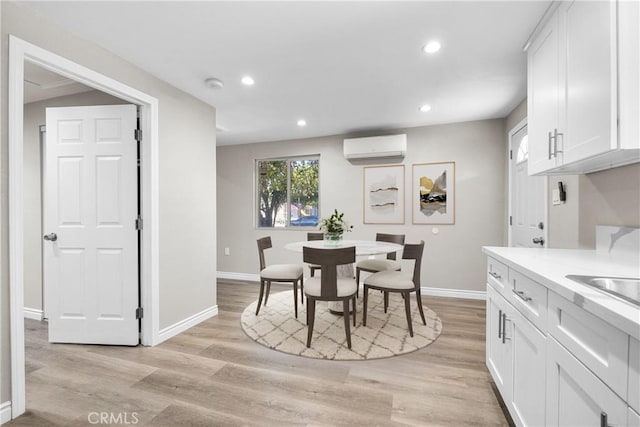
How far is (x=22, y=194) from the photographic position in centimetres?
161

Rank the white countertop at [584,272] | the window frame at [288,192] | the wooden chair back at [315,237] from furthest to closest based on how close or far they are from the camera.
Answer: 1. the window frame at [288,192]
2. the wooden chair back at [315,237]
3. the white countertop at [584,272]

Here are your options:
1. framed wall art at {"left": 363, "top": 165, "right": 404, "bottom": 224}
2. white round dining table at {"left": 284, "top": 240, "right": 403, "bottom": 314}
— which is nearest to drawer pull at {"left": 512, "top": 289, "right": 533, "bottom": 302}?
white round dining table at {"left": 284, "top": 240, "right": 403, "bottom": 314}

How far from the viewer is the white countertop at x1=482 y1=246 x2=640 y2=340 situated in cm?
68

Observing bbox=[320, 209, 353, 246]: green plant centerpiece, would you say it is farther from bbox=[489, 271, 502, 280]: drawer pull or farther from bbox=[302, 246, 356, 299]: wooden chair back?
bbox=[489, 271, 502, 280]: drawer pull

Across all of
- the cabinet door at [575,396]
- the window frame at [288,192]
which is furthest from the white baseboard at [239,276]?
the cabinet door at [575,396]

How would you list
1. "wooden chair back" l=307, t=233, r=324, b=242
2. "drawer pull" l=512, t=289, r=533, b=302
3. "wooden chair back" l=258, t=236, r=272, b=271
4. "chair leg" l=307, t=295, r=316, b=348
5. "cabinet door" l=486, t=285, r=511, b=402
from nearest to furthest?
1. "drawer pull" l=512, t=289, r=533, b=302
2. "cabinet door" l=486, t=285, r=511, b=402
3. "chair leg" l=307, t=295, r=316, b=348
4. "wooden chair back" l=258, t=236, r=272, b=271
5. "wooden chair back" l=307, t=233, r=324, b=242

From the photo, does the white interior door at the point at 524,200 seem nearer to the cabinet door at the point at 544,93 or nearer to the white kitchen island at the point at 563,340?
the cabinet door at the point at 544,93

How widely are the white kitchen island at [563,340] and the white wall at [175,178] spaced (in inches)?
105

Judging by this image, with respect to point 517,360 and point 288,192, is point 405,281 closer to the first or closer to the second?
point 517,360

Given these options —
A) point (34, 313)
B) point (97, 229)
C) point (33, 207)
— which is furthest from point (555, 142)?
point (34, 313)

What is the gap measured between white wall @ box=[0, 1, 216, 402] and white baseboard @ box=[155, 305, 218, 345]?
0.04 m

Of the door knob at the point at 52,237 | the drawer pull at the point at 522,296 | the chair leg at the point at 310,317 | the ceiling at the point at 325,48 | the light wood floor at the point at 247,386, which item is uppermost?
the ceiling at the point at 325,48

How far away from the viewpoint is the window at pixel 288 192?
4617 mm

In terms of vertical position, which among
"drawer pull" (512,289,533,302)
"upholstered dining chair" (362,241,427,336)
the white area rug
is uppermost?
"drawer pull" (512,289,533,302)
